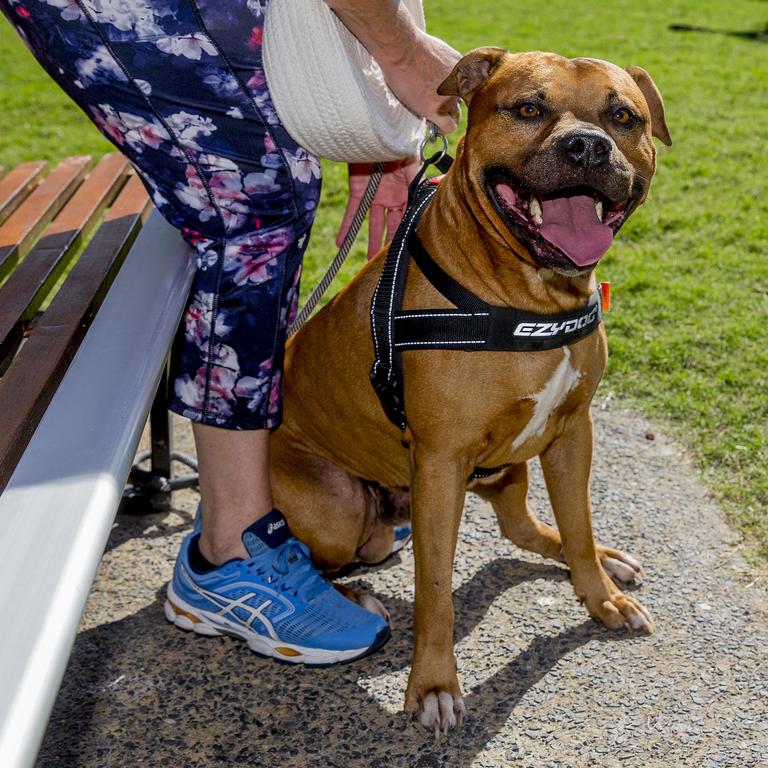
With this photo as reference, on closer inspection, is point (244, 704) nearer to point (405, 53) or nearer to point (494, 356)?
point (494, 356)

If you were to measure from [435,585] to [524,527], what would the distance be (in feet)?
2.29

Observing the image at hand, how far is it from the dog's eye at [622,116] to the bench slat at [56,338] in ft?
4.37

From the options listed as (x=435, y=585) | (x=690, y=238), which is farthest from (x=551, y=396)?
(x=690, y=238)

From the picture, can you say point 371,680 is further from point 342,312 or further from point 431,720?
point 342,312

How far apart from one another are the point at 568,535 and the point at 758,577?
0.65 metres

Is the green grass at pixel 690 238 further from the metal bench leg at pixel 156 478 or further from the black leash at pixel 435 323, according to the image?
the metal bench leg at pixel 156 478

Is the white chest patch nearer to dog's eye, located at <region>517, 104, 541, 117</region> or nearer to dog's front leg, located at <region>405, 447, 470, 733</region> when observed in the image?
dog's front leg, located at <region>405, 447, 470, 733</region>

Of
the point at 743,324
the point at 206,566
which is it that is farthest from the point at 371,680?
the point at 743,324

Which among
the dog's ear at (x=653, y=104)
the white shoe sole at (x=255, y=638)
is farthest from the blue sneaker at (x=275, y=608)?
the dog's ear at (x=653, y=104)

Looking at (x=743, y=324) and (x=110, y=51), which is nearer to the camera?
(x=110, y=51)

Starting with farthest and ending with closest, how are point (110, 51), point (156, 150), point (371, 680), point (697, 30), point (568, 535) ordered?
point (697, 30), point (568, 535), point (371, 680), point (156, 150), point (110, 51)

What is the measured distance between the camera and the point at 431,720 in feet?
8.49

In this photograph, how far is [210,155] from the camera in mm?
2389

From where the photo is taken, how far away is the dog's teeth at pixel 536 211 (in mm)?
2443
